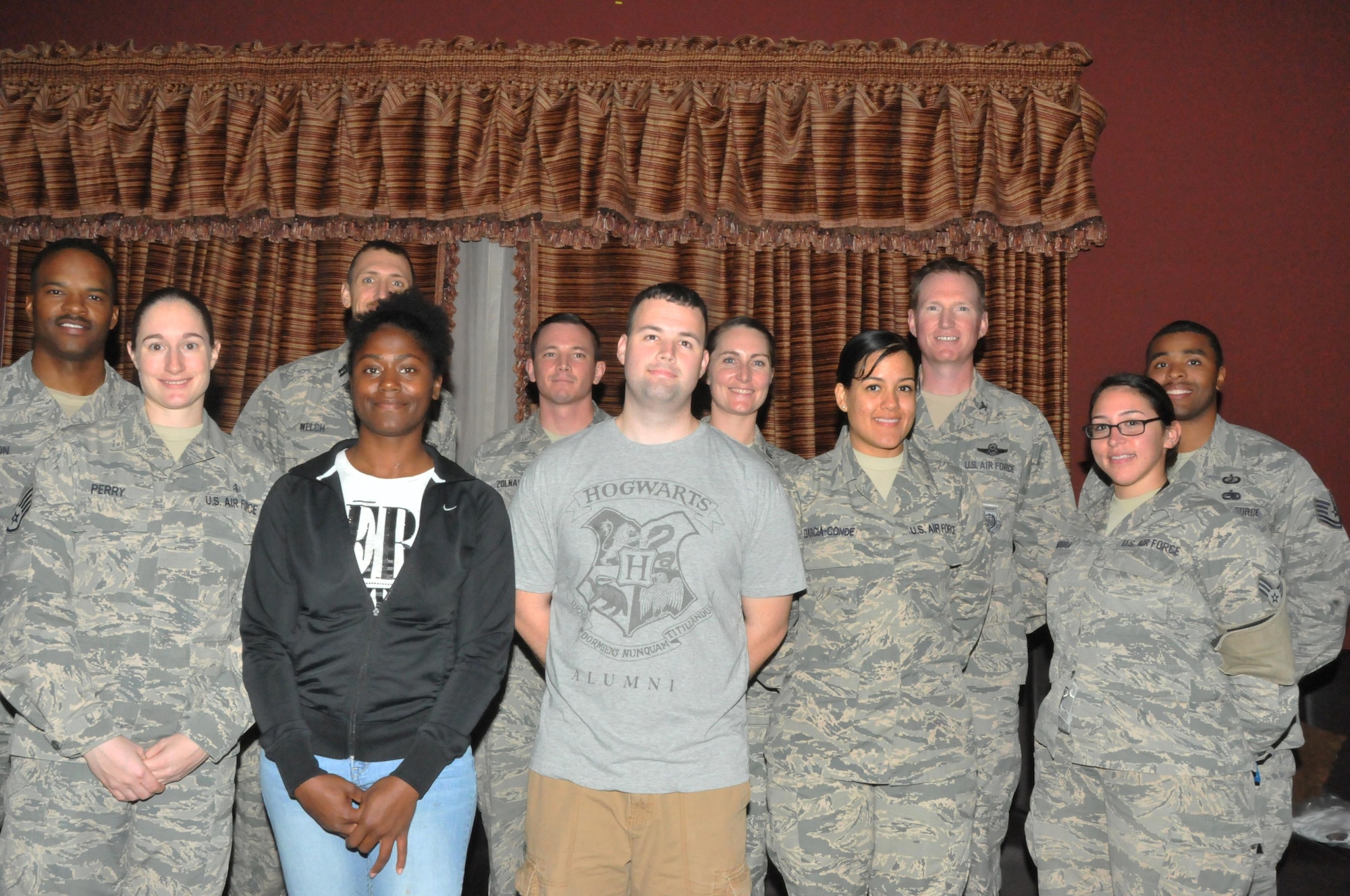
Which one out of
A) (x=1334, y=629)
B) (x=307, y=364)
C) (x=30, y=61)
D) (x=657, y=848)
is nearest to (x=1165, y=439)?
(x=1334, y=629)

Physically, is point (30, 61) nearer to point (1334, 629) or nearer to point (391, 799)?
point (391, 799)

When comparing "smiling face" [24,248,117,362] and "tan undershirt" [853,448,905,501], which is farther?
"smiling face" [24,248,117,362]

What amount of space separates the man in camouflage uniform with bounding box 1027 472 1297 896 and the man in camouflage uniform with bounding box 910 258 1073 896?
0.44m

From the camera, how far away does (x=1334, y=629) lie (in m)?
3.17

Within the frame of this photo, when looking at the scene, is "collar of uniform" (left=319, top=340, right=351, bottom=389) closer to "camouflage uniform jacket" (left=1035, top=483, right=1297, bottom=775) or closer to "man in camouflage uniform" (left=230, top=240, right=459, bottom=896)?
"man in camouflage uniform" (left=230, top=240, right=459, bottom=896)

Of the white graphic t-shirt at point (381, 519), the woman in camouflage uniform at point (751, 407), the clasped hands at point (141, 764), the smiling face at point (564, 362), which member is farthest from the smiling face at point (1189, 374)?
the clasped hands at point (141, 764)

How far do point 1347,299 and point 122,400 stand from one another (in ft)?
15.2

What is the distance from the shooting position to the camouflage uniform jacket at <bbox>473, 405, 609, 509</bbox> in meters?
3.25

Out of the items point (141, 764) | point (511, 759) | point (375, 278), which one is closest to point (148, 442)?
point (141, 764)

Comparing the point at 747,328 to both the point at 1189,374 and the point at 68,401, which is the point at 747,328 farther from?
the point at 68,401

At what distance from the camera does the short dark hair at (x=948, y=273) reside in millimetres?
3164

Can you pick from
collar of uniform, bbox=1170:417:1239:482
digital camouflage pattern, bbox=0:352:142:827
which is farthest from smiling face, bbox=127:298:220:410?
collar of uniform, bbox=1170:417:1239:482

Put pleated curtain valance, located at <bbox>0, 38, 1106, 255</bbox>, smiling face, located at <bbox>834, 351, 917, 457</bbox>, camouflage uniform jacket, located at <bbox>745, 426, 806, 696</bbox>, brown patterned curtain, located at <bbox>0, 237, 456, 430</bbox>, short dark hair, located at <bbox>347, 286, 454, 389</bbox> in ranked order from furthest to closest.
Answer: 1. brown patterned curtain, located at <bbox>0, 237, 456, 430</bbox>
2. pleated curtain valance, located at <bbox>0, 38, 1106, 255</bbox>
3. camouflage uniform jacket, located at <bbox>745, 426, 806, 696</bbox>
4. smiling face, located at <bbox>834, 351, 917, 457</bbox>
5. short dark hair, located at <bbox>347, 286, 454, 389</bbox>

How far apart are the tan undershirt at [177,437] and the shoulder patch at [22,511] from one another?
30 centimetres
